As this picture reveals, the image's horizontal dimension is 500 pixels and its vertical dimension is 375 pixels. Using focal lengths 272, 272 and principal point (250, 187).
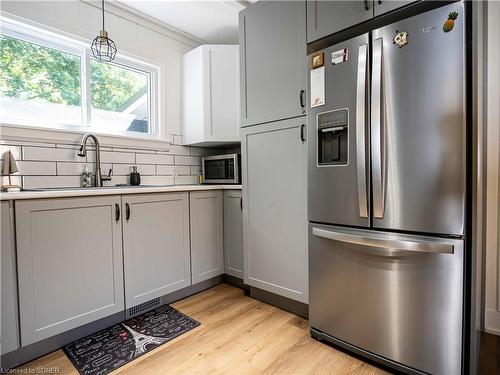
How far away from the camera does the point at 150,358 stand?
1507 mm

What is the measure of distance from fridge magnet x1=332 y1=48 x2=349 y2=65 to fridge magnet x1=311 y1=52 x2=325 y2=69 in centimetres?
7

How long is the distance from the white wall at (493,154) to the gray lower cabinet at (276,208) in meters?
1.09

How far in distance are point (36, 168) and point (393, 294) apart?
7.98ft

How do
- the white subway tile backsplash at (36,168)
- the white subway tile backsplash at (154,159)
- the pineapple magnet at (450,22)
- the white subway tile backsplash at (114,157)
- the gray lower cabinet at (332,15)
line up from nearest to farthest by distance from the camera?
1. the pineapple magnet at (450,22)
2. the gray lower cabinet at (332,15)
3. the white subway tile backsplash at (36,168)
4. the white subway tile backsplash at (114,157)
5. the white subway tile backsplash at (154,159)

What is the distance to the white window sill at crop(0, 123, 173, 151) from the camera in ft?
6.15

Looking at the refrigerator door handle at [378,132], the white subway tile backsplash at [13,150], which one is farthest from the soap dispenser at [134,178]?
the refrigerator door handle at [378,132]

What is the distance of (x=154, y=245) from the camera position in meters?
2.00

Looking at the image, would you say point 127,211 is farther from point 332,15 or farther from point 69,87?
point 332,15

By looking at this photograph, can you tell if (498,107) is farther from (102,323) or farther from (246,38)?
(102,323)

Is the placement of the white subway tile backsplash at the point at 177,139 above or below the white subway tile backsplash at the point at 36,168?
above

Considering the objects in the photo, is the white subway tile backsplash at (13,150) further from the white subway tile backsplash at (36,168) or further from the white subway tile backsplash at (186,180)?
the white subway tile backsplash at (186,180)

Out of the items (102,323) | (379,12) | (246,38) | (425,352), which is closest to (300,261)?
(425,352)

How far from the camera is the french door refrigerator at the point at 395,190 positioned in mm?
1153

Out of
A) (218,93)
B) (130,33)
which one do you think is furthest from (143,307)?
(130,33)
